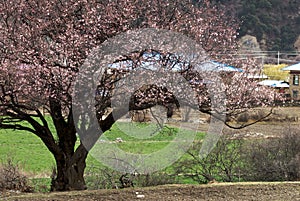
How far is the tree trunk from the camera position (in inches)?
317

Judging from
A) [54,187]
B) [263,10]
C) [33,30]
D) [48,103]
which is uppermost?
[263,10]

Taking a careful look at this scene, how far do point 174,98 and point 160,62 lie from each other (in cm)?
65

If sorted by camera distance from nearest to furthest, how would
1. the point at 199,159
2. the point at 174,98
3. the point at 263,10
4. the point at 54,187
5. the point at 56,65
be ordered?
the point at 56,65 < the point at 174,98 < the point at 54,187 < the point at 199,159 < the point at 263,10

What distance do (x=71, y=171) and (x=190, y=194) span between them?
6.89 ft

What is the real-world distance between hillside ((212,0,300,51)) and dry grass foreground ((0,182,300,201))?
47818 mm

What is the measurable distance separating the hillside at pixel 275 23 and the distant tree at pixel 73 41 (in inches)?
1895

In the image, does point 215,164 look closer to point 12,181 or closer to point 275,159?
point 275,159

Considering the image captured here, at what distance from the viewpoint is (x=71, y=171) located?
8219 mm

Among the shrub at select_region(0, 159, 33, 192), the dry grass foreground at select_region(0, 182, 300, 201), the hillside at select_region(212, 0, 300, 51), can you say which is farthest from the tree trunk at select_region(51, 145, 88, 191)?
the hillside at select_region(212, 0, 300, 51)

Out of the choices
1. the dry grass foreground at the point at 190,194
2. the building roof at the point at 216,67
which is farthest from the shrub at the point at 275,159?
the building roof at the point at 216,67

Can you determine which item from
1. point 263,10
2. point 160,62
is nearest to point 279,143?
point 160,62

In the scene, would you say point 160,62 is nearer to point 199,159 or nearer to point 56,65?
point 56,65

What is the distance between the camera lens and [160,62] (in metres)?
6.45

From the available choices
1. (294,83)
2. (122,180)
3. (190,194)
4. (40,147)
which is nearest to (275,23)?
(294,83)
